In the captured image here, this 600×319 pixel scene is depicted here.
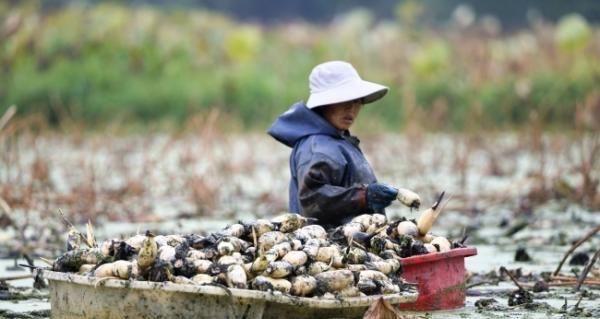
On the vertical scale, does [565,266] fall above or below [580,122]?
below

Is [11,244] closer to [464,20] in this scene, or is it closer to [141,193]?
[141,193]

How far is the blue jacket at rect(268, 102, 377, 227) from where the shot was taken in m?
5.16

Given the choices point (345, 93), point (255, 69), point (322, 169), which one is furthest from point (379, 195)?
point (255, 69)

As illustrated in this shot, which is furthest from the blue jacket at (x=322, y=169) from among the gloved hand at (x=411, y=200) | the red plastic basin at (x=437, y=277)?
the red plastic basin at (x=437, y=277)

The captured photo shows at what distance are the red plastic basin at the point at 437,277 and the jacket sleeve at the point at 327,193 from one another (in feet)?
1.26

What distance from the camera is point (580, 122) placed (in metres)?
8.82

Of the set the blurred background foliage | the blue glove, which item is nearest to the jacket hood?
the blue glove

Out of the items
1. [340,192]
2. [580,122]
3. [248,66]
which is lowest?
[340,192]

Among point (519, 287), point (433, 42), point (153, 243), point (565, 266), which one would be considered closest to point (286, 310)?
point (153, 243)

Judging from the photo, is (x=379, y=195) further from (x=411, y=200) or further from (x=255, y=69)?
(x=255, y=69)

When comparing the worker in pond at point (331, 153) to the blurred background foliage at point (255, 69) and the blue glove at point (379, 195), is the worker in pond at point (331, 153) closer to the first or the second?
the blue glove at point (379, 195)

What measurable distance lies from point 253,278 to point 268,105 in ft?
41.5

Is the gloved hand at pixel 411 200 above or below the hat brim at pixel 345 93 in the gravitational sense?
below

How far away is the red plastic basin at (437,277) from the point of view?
4809 mm
